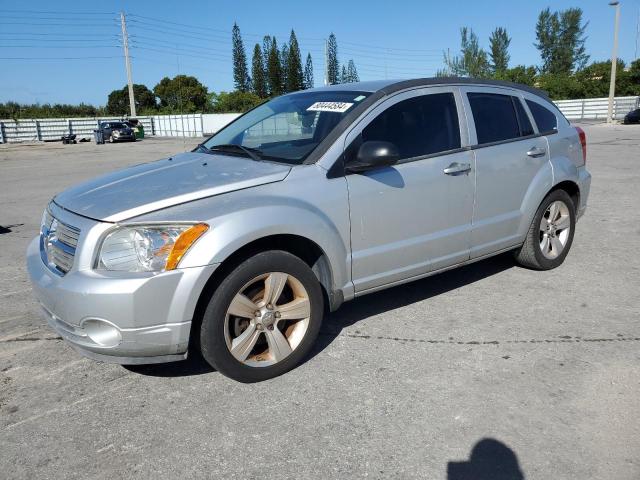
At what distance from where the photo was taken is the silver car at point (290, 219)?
9.35 ft

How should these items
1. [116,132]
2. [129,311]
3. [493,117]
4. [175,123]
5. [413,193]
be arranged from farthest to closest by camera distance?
[175,123]
[116,132]
[493,117]
[413,193]
[129,311]

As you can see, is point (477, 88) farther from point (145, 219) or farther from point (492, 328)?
point (145, 219)

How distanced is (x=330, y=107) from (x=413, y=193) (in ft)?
2.81

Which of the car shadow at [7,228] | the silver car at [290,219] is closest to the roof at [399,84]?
the silver car at [290,219]

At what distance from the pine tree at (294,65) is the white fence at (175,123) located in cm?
3509

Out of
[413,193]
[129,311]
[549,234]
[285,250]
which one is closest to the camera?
[129,311]

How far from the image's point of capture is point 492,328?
152 inches

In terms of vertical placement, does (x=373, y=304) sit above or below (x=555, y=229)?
below

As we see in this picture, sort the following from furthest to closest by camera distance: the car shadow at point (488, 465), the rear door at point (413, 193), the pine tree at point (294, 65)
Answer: the pine tree at point (294, 65), the rear door at point (413, 193), the car shadow at point (488, 465)

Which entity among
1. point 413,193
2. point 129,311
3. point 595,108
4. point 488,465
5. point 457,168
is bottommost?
point 488,465

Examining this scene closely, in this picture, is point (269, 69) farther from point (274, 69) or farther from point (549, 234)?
point (549, 234)

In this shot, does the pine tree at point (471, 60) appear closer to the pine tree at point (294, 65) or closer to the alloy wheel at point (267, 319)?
the pine tree at point (294, 65)

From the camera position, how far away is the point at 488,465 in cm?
245

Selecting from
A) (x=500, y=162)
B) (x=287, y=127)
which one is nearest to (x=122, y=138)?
(x=287, y=127)
